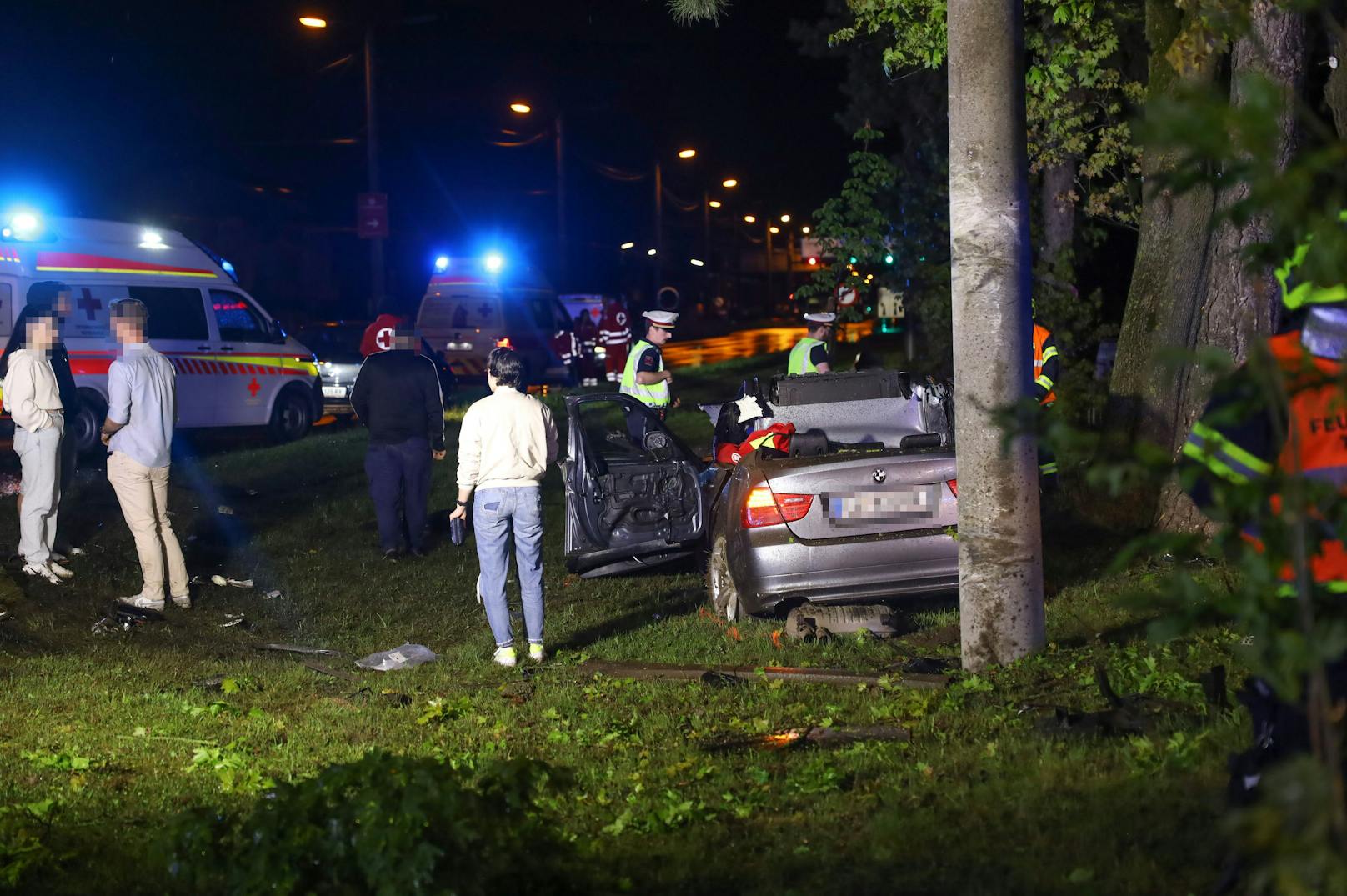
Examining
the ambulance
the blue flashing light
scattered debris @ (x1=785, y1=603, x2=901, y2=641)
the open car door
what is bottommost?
scattered debris @ (x1=785, y1=603, x2=901, y2=641)

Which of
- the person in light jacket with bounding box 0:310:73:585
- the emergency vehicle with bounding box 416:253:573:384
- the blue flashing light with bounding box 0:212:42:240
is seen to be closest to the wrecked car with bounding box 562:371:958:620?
the person in light jacket with bounding box 0:310:73:585

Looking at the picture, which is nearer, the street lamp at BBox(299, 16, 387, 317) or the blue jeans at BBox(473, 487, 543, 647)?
the blue jeans at BBox(473, 487, 543, 647)

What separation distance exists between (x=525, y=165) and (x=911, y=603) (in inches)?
1859

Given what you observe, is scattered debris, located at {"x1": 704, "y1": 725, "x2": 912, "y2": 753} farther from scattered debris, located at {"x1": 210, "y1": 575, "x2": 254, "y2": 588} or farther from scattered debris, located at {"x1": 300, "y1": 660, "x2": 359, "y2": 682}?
scattered debris, located at {"x1": 210, "y1": 575, "x2": 254, "y2": 588}

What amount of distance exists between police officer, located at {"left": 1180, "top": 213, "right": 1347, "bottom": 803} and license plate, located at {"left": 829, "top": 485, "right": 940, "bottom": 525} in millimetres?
4230

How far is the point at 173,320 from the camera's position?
1623 centimetres

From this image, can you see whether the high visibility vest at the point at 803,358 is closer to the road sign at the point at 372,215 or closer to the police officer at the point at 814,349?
the police officer at the point at 814,349

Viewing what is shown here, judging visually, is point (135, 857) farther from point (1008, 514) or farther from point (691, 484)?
point (691, 484)

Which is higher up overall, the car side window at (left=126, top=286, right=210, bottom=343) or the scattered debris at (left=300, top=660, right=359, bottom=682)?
the car side window at (left=126, top=286, right=210, bottom=343)

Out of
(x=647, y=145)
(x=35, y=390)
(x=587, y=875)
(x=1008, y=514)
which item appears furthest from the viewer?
(x=647, y=145)

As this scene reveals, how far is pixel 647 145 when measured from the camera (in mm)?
63688

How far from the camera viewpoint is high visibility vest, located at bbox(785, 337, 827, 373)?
35.6ft

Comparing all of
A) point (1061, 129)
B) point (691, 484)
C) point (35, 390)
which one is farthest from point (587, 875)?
point (1061, 129)

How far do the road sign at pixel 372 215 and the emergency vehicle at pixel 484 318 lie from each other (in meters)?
1.72
